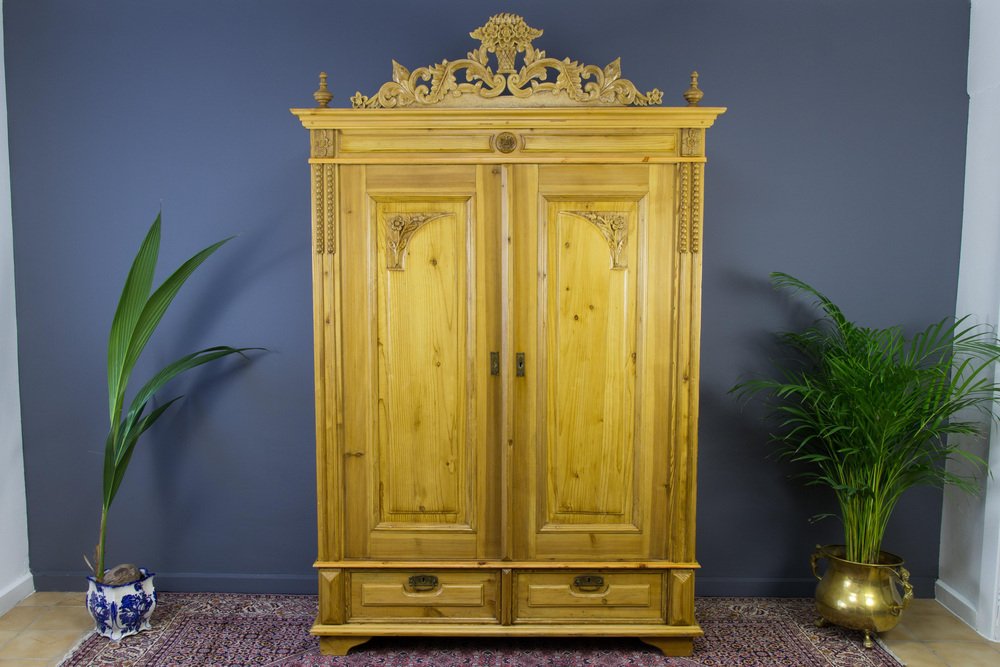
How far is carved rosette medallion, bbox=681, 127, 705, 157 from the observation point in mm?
2307

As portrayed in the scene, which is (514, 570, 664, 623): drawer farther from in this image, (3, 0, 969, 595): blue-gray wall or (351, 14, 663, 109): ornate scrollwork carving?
(351, 14, 663, 109): ornate scrollwork carving

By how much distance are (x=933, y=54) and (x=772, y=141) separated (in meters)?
0.74

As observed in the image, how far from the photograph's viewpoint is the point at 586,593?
2436 mm

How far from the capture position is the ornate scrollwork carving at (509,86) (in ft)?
7.57

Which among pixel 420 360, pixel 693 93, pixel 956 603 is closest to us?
pixel 693 93

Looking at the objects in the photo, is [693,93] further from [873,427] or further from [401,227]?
[873,427]

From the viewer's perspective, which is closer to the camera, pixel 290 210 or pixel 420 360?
pixel 420 360

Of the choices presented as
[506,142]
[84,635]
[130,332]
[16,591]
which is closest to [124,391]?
[130,332]

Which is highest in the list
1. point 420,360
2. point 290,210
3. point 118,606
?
point 290,210

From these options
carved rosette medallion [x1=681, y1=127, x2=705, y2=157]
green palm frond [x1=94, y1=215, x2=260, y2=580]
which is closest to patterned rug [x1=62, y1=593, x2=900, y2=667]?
green palm frond [x1=94, y1=215, x2=260, y2=580]

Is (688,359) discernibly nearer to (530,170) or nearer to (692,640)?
(530,170)

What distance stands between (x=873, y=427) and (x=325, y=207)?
6.82 ft

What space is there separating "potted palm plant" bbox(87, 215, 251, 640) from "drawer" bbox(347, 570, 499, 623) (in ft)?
2.84

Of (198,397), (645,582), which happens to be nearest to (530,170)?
(645,582)
